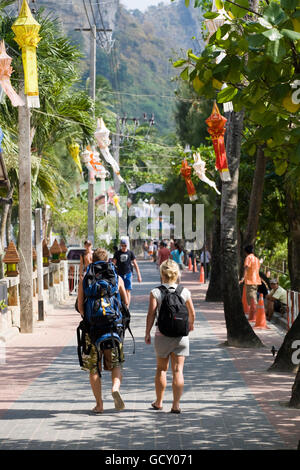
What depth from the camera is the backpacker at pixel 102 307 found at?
823cm

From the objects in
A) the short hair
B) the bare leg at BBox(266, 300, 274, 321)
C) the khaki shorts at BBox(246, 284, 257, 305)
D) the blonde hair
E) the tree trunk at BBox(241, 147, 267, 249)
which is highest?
the tree trunk at BBox(241, 147, 267, 249)

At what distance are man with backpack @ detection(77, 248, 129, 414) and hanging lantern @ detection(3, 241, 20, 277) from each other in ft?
29.5

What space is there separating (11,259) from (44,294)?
4188 mm

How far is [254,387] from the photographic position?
10.1 meters

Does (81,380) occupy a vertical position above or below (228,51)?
below

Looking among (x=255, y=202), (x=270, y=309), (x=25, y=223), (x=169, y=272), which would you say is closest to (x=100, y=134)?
(x=255, y=202)

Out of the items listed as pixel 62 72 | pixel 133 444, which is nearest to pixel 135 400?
pixel 133 444

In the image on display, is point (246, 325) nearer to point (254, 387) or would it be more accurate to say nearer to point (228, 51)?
point (254, 387)

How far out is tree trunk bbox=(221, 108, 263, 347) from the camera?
1376 cm

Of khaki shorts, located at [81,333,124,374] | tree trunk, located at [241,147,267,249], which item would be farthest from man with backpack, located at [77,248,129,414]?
tree trunk, located at [241,147,267,249]

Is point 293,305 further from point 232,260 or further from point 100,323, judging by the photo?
point 100,323

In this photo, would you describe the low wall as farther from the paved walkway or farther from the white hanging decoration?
the white hanging decoration

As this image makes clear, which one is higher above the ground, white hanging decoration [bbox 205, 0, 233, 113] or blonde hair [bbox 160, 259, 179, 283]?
white hanging decoration [bbox 205, 0, 233, 113]

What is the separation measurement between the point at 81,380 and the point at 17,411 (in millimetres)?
2055
